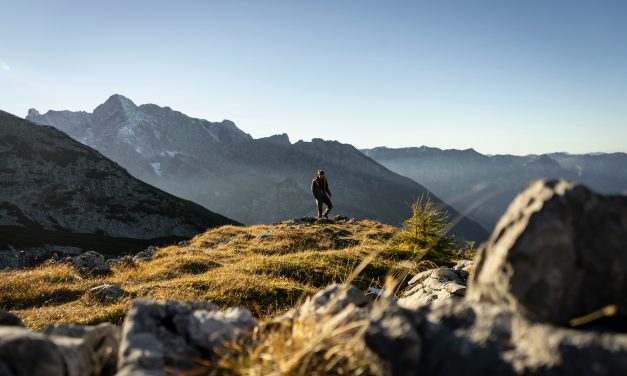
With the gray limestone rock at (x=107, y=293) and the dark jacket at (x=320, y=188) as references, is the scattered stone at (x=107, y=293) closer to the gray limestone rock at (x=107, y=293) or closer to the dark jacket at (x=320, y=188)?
the gray limestone rock at (x=107, y=293)

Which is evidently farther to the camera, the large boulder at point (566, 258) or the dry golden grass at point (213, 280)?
the dry golden grass at point (213, 280)

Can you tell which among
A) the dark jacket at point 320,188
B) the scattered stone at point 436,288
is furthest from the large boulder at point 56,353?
the dark jacket at point 320,188

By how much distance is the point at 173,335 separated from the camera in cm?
428

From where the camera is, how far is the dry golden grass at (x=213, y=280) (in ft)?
40.5

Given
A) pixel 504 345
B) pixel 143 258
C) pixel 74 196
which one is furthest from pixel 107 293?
pixel 74 196

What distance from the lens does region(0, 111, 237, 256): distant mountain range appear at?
112000 millimetres

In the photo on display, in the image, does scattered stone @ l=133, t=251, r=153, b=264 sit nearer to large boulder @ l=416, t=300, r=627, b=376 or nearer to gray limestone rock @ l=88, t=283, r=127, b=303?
gray limestone rock @ l=88, t=283, r=127, b=303

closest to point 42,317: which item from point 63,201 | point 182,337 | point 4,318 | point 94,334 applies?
point 4,318

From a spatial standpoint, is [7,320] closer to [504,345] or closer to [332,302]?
[332,302]

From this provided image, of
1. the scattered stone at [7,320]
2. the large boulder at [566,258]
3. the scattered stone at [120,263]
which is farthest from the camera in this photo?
the scattered stone at [120,263]

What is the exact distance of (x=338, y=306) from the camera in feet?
14.2

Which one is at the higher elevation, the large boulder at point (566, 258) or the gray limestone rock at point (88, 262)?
the large boulder at point (566, 258)

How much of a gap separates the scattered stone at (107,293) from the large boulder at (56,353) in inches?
402

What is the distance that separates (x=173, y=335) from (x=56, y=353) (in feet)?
3.62
